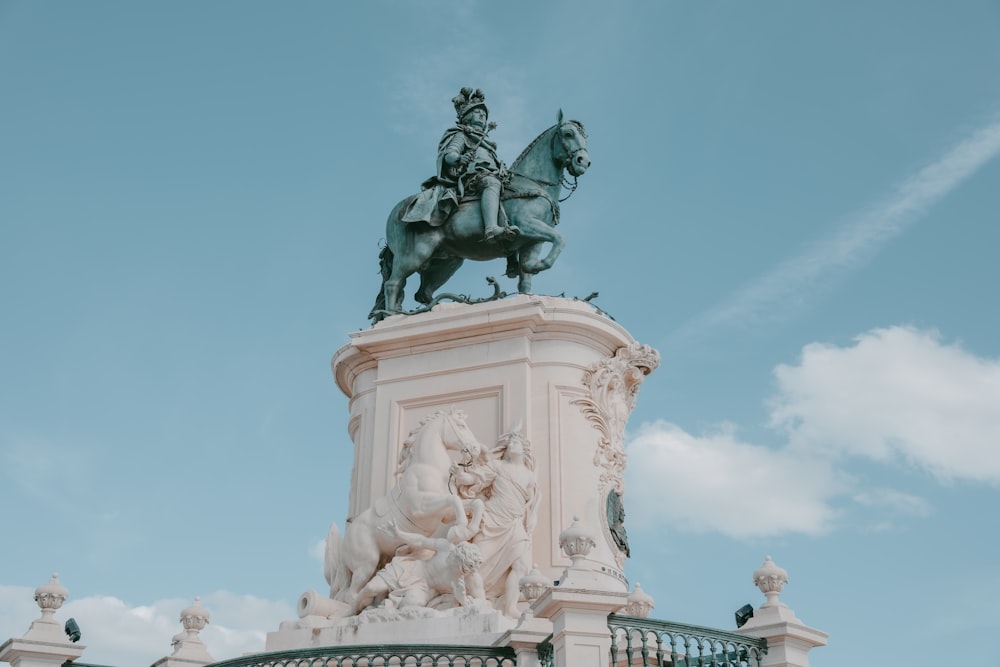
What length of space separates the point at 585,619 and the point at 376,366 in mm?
7186

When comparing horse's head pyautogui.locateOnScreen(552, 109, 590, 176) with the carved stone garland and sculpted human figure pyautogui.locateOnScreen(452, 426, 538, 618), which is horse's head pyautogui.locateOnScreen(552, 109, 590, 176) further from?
sculpted human figure pyautogui.locateOnScreen(452, 426, 538, 618)

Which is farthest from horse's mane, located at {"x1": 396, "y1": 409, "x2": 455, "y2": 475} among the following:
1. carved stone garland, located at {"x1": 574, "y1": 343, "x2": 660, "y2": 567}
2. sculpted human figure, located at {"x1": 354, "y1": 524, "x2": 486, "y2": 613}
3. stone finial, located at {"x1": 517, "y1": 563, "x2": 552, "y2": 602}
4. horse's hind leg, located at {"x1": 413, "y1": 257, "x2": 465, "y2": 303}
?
horse's hind leg, located at {"x1": 413, "y1": 257, "x2": 465, "y2": 303}

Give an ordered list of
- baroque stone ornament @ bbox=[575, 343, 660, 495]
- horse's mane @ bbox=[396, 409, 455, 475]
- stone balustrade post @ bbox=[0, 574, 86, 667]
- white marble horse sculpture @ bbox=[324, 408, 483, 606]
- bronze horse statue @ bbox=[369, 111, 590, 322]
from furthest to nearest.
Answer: bronze horse statue @ bbox=[369, 111, 590, 322]
baroque stone ornament @ bbox=[575, 343, 660, 495]
horse's mane @ bbox=[396, 409, 455, 475]
white marble horse sculpture @ bbox=[324, 408, 483, 606]
stone balustrade post @ bbox=[0, 574, 86, 667]

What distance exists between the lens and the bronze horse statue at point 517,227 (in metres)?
16.9

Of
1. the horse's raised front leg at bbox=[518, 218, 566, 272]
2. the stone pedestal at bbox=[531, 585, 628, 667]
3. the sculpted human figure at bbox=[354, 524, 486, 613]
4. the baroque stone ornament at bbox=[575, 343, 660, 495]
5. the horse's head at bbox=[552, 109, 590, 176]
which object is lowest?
the stone pedestal at bbox=[531, 585, 628, 667]

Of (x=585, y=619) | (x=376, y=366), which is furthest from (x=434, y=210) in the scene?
(x=585, y=619)

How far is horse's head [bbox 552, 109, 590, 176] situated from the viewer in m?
17.1

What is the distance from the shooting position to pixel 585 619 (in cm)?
1003

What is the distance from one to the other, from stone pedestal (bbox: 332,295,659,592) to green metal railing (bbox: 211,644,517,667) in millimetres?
3442

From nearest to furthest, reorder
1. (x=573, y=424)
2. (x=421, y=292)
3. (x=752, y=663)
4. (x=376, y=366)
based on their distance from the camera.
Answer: (x=752, y=663), (x=573, y=424), (x=376, y=366), (x=421, y=292)

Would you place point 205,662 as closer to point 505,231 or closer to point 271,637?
point 271,637

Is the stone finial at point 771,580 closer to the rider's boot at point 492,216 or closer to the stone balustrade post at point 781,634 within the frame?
the stone balustrade post at point 781,634

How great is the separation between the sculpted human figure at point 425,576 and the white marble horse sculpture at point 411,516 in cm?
15

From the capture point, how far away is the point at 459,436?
1449 centimetres
